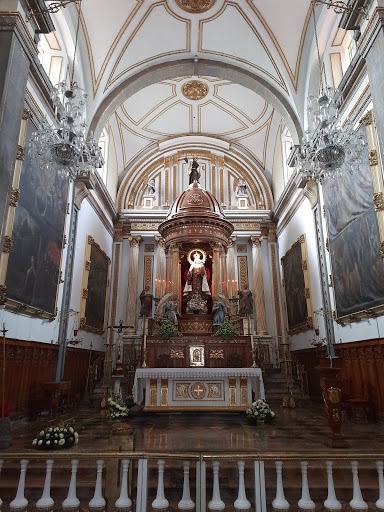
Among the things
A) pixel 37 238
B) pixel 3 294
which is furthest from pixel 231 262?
pixel 3 294

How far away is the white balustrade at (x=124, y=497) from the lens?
2.67m

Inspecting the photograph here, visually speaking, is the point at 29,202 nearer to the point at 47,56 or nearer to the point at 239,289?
the point at 47,56

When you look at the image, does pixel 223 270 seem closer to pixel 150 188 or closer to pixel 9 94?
pixel 150 188

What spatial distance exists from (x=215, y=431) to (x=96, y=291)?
294 inches

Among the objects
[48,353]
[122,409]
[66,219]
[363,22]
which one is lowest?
[122,409]

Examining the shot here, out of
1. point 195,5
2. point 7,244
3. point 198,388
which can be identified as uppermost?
point 195,5

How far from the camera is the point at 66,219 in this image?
9242 mm

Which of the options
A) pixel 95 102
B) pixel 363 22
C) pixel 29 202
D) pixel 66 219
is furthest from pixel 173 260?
pixel 363 22

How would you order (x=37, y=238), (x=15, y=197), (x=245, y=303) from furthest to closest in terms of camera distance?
1. (x=245, y=303)
2. (x=37, y=238)
3. (x=15, y=197)

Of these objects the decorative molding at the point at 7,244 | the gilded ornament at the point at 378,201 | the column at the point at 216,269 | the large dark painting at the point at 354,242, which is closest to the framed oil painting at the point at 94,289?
the column at the point at 216,269

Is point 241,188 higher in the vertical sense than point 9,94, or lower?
higher

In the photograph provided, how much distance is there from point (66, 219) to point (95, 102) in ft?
12.7

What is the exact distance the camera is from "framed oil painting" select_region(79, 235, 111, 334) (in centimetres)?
1096

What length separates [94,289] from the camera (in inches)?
474
